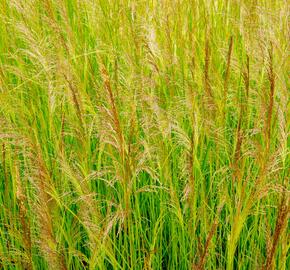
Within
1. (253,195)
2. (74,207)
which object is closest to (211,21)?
(74,207)

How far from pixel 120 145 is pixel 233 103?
890 millimetres

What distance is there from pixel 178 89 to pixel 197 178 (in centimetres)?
47

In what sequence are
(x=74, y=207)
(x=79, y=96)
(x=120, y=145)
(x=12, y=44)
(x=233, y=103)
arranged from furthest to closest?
1. (x=12, y=44)
2. (x=233, y=103)
3. (x=74, y=207)
4. (x=79, y=96)
5. (x=120, y=145)

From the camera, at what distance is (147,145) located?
58.3 inches

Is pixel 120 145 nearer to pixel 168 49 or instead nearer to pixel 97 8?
pixel 168 49

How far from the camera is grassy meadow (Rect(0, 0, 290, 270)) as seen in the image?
1.42 meters

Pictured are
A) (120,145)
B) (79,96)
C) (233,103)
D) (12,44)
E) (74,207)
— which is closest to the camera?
(120,145)

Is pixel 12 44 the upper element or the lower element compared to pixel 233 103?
upper

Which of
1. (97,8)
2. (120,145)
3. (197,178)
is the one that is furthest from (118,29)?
(120,145)

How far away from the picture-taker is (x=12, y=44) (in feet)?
7.74

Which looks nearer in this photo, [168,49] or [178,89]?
[168,49]

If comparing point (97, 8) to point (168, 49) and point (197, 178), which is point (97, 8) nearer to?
point (168, 49)

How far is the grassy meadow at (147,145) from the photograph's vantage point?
1424 mm

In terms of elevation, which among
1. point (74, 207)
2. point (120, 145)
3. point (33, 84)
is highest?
point (33, 84)
